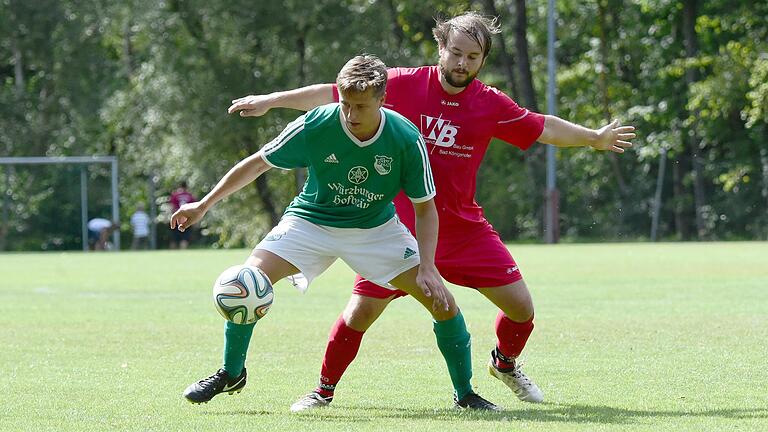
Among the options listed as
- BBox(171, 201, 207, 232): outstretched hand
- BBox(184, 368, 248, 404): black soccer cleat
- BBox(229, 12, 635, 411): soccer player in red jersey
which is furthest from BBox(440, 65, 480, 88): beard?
BBox(184, 368, 248, 404): black soccer cleat

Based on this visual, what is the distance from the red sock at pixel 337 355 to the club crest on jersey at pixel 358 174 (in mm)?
1003

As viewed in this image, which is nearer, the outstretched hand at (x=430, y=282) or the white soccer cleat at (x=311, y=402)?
the outstretched hand at (x=430, y=282)

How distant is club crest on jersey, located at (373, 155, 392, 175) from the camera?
624 cm

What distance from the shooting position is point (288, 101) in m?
6.89

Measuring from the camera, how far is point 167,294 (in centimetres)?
1572

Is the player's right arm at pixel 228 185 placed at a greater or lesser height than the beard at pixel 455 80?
lesser

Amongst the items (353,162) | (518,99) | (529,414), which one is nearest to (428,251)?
(353,162)

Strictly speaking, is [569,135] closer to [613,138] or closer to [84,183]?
[613,138]

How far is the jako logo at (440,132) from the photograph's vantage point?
6.91 m

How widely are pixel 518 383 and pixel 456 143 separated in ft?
4.63

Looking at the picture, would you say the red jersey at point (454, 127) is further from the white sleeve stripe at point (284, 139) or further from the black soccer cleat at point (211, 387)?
the black soccer cleat at point (211, 387)

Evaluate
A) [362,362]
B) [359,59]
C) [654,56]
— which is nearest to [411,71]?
[359,59]

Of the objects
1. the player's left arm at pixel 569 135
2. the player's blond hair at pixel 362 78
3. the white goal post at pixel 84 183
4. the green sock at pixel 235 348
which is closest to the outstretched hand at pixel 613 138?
the player's left arm at pixel 569 135

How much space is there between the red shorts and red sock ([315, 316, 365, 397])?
0.75 ft
